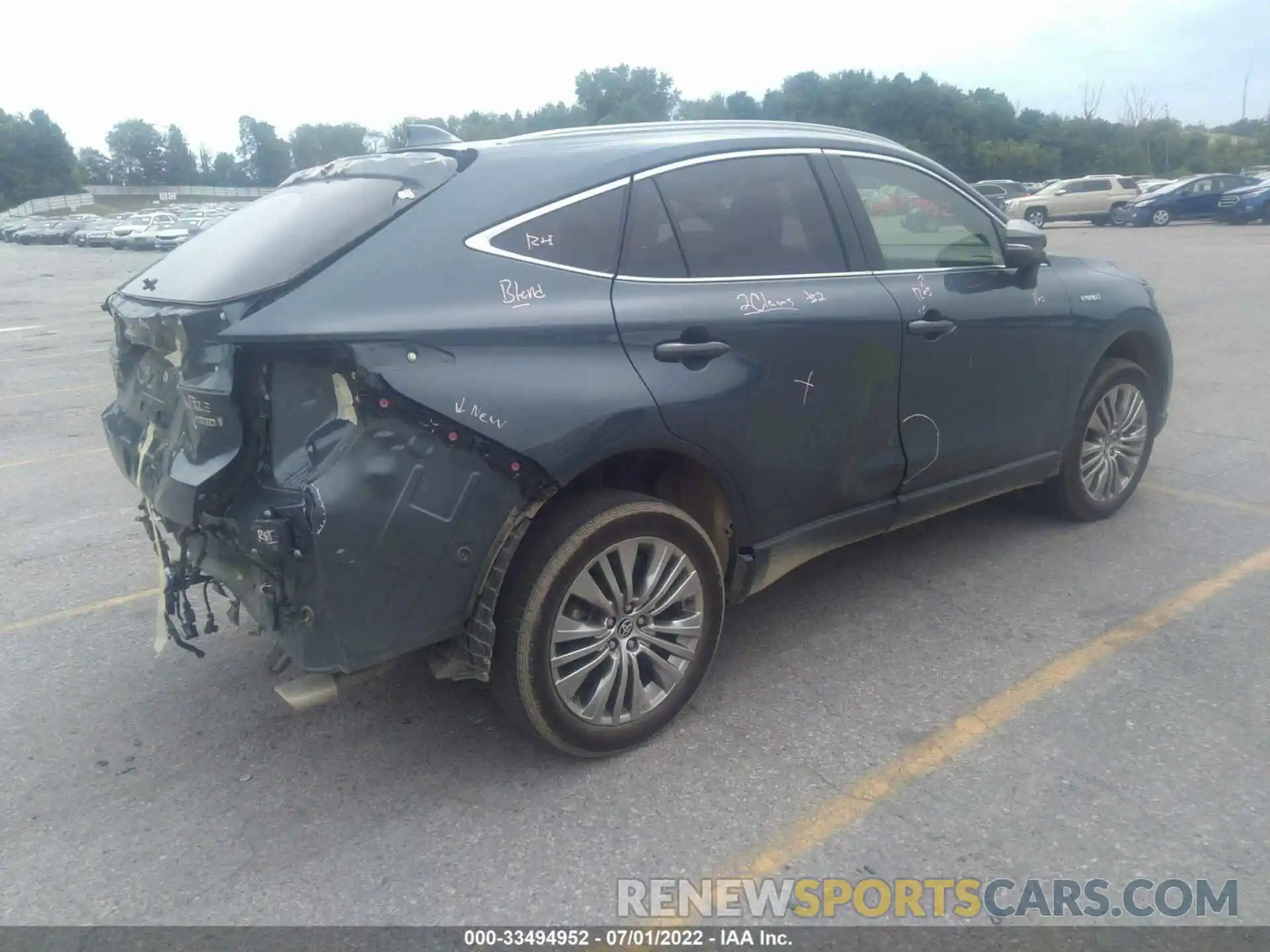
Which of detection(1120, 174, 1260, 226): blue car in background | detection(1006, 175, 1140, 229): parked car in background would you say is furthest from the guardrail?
detection(1120, 174, 1260, 226): blue car in background

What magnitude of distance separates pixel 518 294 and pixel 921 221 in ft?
6.64

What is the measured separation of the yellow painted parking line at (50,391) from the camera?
9633 mm

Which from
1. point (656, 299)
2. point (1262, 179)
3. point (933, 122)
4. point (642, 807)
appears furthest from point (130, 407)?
point (933, 122)

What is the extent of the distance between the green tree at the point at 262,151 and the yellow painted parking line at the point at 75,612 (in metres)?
80.0

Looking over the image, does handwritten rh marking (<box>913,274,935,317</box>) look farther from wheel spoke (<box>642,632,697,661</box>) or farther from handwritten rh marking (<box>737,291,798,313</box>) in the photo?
wheel spoke (<box>642,632,697,661</box>)

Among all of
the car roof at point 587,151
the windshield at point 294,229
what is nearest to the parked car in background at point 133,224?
the windshield at point 294,229

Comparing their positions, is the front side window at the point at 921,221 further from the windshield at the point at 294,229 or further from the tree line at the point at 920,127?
the tree line at the point at 920,127

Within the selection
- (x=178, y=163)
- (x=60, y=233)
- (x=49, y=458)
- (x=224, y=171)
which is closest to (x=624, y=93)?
(x=60, y=233)

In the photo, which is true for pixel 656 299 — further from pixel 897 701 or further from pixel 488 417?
pixel 897 701

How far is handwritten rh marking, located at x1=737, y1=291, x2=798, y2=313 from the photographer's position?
343 centimetres

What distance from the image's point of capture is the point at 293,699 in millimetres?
2902

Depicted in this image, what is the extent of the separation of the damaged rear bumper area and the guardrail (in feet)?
242

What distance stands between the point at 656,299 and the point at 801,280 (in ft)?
2.16

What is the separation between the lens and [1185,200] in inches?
1226
